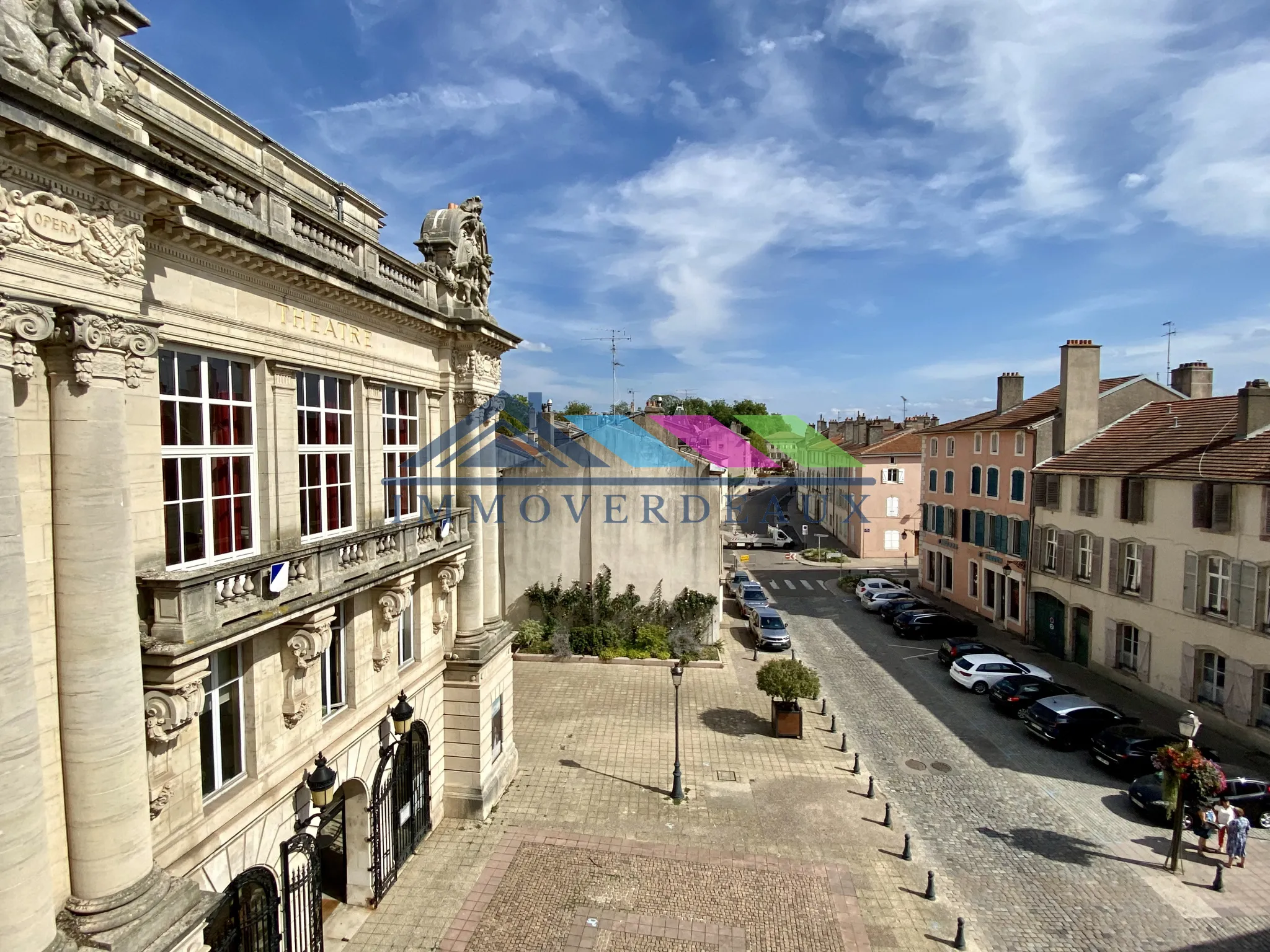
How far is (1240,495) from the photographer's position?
1861cm

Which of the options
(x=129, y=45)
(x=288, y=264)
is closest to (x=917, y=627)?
(x=288, y=264)

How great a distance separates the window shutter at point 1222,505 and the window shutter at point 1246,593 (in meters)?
1.13

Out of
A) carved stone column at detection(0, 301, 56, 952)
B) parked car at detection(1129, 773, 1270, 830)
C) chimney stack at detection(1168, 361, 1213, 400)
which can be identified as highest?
chimney stack at detection(1168, 361, 1213, 400)

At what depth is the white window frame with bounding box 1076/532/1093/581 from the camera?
80.8 ft

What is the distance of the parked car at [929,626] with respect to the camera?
28.0 metres

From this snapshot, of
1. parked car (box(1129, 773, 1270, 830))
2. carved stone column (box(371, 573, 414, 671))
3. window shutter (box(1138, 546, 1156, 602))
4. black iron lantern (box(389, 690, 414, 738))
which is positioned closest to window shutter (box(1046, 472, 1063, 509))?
window shutter (box(1138, 546, 1156, 602))

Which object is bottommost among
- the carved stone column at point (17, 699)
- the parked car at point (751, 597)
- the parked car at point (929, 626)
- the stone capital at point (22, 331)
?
the parked car at point (929, 626)

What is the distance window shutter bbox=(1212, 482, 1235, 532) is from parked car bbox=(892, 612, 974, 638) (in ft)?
34.8

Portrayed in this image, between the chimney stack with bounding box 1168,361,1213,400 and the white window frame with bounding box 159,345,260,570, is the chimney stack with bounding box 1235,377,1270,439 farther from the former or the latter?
the white window frame with bounding box 159,345,260,570

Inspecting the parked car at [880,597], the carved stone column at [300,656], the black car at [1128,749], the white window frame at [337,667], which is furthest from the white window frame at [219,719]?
the parked car at [880,597]

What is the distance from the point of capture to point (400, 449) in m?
12.6

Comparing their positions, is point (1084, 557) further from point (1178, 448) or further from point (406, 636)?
point (406, 636)

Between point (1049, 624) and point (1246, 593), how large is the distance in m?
8.91

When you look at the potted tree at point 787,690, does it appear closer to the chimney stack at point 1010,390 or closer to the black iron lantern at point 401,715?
the black iron lantern at point 401,715
